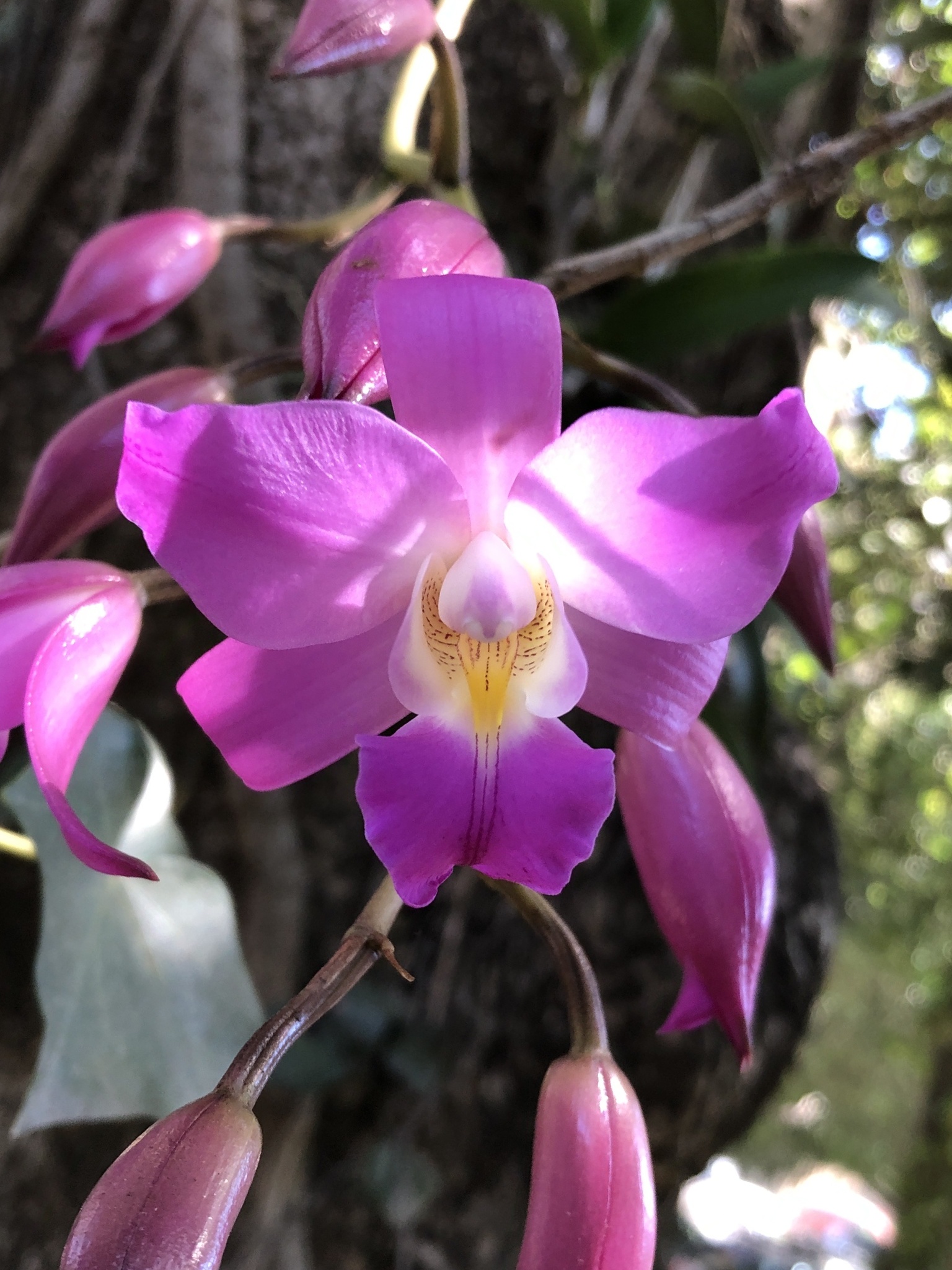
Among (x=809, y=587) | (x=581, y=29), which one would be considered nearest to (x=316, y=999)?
(x=809, y=587)

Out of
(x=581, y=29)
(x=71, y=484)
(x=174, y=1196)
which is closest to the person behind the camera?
(x=174, y=1196)

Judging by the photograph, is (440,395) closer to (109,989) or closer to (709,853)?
(709,853)

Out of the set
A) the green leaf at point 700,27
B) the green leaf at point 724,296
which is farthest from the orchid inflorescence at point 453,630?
the green leaf at point 700,27

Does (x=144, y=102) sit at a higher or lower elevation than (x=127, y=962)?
higher

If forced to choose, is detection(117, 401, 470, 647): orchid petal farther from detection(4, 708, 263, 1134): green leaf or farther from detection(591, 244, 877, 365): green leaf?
detection(591, 244, 877, 365): green leaf

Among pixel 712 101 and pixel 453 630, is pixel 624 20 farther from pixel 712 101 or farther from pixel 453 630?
pixel 453 630

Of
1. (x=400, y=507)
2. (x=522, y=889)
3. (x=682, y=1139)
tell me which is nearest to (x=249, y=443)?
(x=400, y=507)
